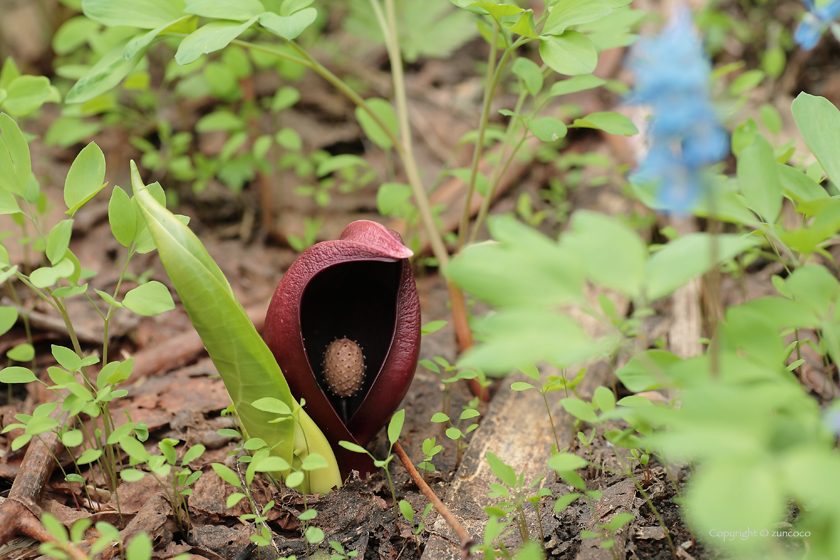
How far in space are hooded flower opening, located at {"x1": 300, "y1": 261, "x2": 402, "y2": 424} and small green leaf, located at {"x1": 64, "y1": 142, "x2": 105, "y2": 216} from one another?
1.55 feet

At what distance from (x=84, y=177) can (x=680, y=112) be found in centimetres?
98

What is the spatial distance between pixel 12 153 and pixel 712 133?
3.69 feet

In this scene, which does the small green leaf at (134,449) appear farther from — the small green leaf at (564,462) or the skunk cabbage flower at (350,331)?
the small green leaf at (564,462)

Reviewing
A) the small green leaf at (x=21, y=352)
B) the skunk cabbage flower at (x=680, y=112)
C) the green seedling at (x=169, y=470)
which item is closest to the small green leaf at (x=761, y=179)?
the skunk cabbage flower at (x=680, y=112)

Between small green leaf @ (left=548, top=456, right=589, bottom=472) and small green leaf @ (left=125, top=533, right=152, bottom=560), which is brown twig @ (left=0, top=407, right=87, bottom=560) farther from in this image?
small green leaf @ (left=548, top=456, right=589, bottom=472)

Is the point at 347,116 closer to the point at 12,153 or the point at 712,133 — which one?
the point at 12,153

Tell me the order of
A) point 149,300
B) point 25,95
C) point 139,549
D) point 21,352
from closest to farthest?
point 139,549, point 149,300, point 21,352, point 25,95

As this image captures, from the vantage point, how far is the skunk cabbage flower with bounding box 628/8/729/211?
0.55 meters

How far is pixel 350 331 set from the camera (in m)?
1.33

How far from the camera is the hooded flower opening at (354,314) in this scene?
129 centimetres

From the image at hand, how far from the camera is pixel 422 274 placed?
2.19m

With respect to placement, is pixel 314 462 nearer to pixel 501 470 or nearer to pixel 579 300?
pixel 501 470

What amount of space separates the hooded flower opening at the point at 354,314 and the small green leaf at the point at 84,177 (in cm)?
47

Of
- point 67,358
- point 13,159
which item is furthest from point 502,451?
point 13,159
